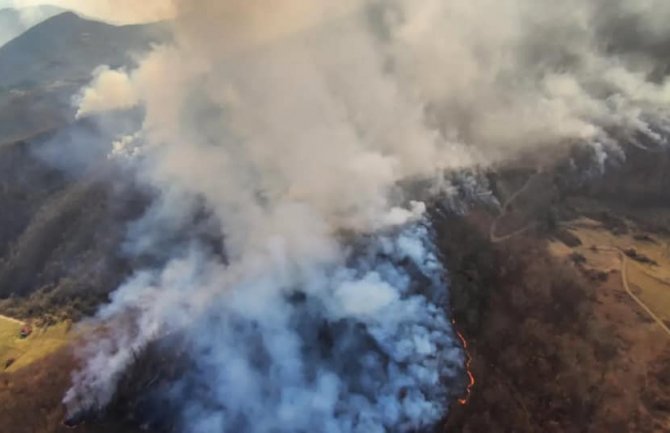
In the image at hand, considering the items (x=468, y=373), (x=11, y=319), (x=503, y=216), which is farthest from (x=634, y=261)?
(x=11, y=319)

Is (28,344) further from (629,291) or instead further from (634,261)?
(634,261)

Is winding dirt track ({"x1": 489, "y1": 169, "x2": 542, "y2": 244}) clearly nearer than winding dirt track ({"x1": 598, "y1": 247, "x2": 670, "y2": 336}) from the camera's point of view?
No

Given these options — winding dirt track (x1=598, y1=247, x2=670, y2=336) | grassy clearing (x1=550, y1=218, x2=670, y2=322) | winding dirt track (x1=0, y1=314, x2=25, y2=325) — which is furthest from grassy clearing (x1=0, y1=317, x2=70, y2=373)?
winding dirt track (x1=598, y1=247, x2=670, y2=336)

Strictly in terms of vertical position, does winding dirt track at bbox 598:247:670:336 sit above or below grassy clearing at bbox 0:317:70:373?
above

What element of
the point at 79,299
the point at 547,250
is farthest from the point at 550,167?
the point at 79,299

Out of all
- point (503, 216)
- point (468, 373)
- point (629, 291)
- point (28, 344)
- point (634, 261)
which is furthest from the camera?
point (503, 216)

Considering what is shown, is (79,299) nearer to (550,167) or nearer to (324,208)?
(324,208)

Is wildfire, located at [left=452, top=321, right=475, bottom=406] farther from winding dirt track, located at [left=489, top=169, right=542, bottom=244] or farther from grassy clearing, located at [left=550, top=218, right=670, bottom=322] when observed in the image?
grassy clearing, located at [left=550, top=218, right=670, bottom=322]

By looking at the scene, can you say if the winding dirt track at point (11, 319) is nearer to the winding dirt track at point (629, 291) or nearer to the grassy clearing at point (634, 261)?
the grassy clearing at point (634, 261)
